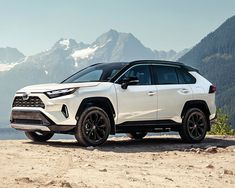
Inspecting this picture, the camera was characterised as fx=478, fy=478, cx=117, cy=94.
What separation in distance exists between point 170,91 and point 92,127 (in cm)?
232

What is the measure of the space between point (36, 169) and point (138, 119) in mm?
4215

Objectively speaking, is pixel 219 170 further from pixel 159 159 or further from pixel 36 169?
pixel 36 169

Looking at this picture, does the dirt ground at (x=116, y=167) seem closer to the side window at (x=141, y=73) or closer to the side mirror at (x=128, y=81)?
the side mirror at (x=128, y=81)

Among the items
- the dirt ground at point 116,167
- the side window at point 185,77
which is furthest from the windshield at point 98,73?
the side window at point 185,77

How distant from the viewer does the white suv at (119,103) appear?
32.4 ft

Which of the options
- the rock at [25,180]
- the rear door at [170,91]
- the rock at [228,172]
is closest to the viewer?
the rock at [25,180]

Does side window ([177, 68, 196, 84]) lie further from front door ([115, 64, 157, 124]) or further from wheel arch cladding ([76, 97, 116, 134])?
wheel arch cladding ([76, 97, 116, 134])

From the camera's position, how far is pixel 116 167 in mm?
7473

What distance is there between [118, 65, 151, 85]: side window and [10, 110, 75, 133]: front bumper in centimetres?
202

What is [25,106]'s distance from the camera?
1035 centimetres

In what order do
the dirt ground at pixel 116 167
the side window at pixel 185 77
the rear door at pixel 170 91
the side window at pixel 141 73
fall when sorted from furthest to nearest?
1. the side window at pixel 185 77
2. the rear door at pixel 170 91
3. the side window at pixel 141 73
4. the dirt ground at pixel 116 167

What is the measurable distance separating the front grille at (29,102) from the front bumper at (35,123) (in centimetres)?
15

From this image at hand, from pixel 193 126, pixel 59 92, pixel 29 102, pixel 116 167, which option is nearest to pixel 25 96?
pixel 29 102

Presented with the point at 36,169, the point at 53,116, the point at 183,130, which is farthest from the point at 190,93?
the point at 36,169
